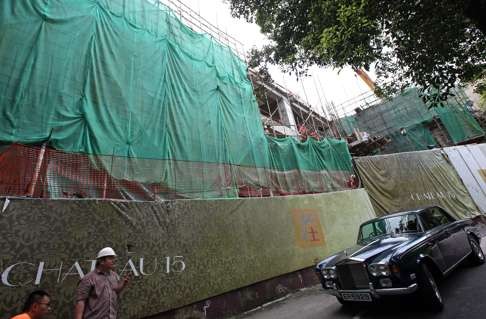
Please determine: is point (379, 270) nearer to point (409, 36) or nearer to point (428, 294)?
point (428, 294)

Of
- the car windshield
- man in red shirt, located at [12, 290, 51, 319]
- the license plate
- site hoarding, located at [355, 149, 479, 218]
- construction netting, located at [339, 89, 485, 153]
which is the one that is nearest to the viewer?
man in red shirt, located at [12, 290, 51, 319]

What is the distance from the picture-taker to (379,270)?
3.63 meters

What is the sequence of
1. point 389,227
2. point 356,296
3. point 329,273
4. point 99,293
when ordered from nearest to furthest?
point 99,293 < point 356,296 < point 329,273 < point 389,227

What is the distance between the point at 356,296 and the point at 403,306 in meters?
0.77

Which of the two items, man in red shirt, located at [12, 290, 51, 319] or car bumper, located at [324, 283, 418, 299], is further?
car bumper, located at [324, 283, 418, 299]

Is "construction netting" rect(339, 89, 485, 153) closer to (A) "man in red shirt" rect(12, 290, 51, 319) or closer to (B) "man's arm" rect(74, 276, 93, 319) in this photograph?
(B) "man's arm" rect(74, 276, 93, 319)

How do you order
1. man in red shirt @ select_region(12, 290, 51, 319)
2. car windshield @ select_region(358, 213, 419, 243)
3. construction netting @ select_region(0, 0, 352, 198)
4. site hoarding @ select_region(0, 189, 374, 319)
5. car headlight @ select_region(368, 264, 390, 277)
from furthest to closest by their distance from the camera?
construction netting @ select_region(0, 0, 352, 198) → car windshield @ select_region(358, 213, 419, 243) → site hoarding @ select_region(0, 189, 374, 319) → car headlight @ select_region(368, 264, 390, 277) → man in red shirt @ select_region(12, 290, 51, 319)

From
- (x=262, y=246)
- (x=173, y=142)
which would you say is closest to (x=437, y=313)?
(x=262, y=246)

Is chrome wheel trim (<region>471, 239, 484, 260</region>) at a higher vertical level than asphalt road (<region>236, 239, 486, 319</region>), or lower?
higher

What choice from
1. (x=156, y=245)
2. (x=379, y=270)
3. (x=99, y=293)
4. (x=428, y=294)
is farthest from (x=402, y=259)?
(x=156, y=245)

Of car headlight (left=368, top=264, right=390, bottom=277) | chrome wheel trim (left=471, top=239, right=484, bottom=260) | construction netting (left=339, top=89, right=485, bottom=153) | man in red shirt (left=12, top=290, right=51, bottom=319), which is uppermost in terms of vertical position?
construction netting (left=339, top=89, right=485, bottom=153)

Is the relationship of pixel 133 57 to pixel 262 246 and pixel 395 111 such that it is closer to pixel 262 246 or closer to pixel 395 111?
pixel 262 246

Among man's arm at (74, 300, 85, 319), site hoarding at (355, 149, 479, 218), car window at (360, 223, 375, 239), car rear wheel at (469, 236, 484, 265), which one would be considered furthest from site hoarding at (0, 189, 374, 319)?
site hoarding at (355, 149, 479, 218)

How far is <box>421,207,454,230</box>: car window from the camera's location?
4.91 m
